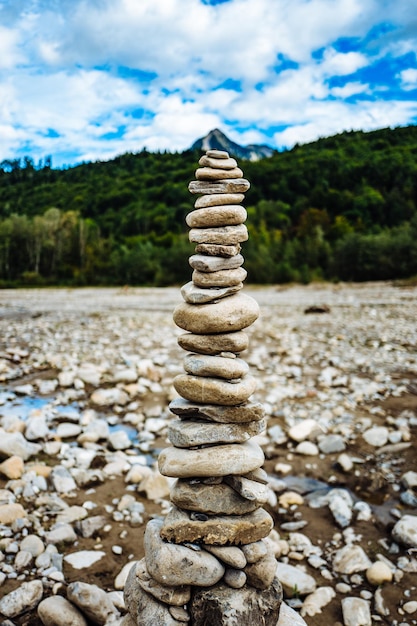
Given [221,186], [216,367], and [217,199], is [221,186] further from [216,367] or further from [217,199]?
[216,367]

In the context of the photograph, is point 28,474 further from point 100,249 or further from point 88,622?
point 100,249

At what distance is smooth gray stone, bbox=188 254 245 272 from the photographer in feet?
14.9

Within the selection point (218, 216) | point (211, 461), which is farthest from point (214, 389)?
point (218, 216)

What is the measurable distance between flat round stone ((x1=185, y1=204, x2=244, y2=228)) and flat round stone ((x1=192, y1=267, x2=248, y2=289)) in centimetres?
45

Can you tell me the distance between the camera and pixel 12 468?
7.20 m

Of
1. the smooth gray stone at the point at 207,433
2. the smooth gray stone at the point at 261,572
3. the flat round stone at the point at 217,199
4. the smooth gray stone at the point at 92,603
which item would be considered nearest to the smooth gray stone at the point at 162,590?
the smooth gray stone at the point at 261,572

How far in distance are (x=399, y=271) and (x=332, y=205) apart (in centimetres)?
3153

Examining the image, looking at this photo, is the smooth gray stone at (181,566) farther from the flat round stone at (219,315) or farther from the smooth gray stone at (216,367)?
the flat round stone at (219,315)

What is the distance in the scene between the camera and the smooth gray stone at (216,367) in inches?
179

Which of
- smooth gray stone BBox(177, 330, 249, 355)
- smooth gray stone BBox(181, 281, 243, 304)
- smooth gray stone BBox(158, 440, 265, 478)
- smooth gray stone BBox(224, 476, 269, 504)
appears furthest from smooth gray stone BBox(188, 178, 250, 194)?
smooth gray stone BBox(224, 476, 269, 504)

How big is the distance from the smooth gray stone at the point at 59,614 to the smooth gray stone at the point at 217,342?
2.66 meters

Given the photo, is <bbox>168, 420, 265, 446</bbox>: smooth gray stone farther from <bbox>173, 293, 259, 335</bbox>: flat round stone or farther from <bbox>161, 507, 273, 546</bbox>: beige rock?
<bbox>173, 293, 259, 335</bbox>: flat round stone

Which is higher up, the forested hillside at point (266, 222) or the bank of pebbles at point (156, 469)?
the forested hillside at point (266, 222)

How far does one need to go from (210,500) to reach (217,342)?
53.7 inches
